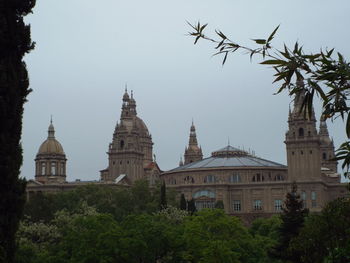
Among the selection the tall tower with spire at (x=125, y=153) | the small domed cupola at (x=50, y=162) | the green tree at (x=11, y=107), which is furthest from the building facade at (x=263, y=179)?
the green tree at (x=11, y=107)

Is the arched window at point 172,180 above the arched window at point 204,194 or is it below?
above

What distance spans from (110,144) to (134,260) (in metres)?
113

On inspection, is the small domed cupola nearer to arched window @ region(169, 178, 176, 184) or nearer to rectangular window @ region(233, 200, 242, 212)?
arched window @ region(169, 178, 176, 184)

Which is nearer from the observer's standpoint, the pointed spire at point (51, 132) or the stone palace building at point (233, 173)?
the stone palace building at point (233, 173)

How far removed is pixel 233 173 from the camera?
152 metres

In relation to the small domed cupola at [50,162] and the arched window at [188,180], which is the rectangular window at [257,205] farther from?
the small domed cupola at [50,162]

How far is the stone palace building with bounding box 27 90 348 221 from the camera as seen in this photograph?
140m

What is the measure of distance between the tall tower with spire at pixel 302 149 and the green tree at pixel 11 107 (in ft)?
364

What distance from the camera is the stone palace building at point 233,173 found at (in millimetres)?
140500

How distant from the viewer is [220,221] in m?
63.1

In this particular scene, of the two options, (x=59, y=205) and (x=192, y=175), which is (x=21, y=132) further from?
(x=192, y=175)

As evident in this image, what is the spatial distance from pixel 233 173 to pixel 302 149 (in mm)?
18453

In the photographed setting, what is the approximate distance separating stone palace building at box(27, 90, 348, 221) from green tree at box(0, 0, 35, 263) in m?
103

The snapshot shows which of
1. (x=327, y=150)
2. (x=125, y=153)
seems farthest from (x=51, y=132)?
(x=327, y=150)
